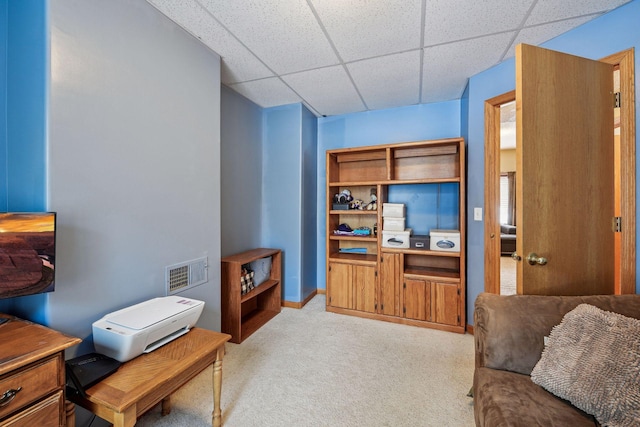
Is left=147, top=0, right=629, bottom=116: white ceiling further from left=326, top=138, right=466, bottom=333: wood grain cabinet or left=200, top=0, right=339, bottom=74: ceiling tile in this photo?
left=326, top=138, right=466, bottom=333: wood grain cabinet

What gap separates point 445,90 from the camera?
111 inches

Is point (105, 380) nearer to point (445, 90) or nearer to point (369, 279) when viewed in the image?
point (369, 279)

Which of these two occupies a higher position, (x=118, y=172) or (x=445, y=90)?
(x=445, y=90)

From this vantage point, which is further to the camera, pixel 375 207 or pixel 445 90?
pixel 375 207

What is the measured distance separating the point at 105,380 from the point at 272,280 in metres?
2.01

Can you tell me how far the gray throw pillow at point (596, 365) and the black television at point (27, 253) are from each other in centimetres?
218

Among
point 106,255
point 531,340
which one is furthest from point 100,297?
point 531,340

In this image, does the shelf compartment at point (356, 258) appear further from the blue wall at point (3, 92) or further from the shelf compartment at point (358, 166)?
the blue wall at point (3, 92)

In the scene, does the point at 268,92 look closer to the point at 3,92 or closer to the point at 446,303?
the point at 3,92

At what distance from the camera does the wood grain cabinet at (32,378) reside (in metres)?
0.83

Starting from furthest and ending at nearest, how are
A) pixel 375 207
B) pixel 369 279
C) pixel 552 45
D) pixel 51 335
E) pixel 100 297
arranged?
pixel 375 207, pixel 369 279, pixel 552 45, pixel 100 297, pixel 51 335

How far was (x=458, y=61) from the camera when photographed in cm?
224

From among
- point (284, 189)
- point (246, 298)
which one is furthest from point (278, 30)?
point (246, 298)

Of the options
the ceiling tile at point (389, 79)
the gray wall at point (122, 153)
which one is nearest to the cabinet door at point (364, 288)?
the gray wall at point (122, 153)
